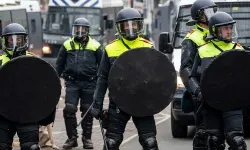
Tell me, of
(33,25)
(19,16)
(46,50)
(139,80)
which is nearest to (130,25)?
(139,80)

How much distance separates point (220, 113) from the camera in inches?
327

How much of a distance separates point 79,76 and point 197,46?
280cm

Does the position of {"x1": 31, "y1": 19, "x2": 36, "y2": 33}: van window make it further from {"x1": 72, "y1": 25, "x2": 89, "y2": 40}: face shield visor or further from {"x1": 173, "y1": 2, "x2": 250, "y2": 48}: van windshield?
{"x1": 72, "y1": 25, "x2": 89, "y2": 40}: face shield visor

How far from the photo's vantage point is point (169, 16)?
104 feet

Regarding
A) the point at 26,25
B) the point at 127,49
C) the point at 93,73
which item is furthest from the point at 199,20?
the point at 26,25

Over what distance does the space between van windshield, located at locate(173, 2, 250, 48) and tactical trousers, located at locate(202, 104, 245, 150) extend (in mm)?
4697

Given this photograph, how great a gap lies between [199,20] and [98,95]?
183 centimetres

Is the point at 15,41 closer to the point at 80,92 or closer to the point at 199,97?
the point at 199,97

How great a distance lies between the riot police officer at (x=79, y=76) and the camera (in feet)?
38.4

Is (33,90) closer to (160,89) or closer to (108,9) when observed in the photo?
(160,89)

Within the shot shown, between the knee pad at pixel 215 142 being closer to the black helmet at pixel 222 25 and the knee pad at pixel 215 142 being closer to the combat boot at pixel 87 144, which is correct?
the black helmet at pixel 222 25

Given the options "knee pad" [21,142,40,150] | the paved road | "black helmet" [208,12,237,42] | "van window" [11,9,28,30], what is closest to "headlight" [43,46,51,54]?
"van window" [11,9,28,30]

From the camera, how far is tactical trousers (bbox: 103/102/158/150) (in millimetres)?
8141

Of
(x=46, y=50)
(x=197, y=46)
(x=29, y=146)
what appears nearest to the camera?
(x=29, y=146)
